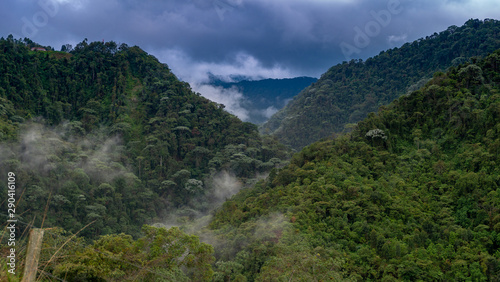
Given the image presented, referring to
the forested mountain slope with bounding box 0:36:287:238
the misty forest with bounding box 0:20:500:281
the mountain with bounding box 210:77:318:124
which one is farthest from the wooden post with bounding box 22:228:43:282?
the mountain with bounding box 210:77:318:124

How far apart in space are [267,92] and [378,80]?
4721cm

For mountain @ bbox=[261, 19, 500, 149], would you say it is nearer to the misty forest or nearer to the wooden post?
the misty forest

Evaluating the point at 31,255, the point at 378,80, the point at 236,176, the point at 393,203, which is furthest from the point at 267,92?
the point at 31,255

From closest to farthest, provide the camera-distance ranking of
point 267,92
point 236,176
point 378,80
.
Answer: point 236,176, point 378,80, point 267,92

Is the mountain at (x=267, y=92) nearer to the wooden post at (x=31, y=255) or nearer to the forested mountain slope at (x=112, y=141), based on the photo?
the forested mountain slope at (x=112, y=141)

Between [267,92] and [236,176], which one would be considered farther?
[267,92]

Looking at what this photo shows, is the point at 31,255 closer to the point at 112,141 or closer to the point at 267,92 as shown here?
the point at 112,141

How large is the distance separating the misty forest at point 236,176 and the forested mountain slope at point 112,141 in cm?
15

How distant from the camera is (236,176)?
36.1 meters

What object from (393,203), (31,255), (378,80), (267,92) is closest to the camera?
(31,255)

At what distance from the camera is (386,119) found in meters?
21.6

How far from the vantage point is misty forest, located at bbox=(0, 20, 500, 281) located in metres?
12.0

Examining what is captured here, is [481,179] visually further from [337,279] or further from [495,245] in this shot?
[337,279]

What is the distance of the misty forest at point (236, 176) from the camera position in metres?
12.0
